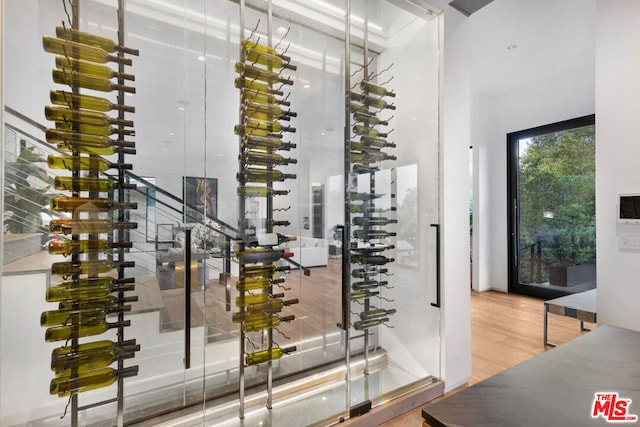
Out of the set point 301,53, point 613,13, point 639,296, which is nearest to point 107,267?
point 301,53

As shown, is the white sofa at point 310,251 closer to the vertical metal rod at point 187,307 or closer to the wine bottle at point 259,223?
the wine bottle at point 259,223

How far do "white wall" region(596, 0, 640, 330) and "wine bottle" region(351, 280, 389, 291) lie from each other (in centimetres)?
163

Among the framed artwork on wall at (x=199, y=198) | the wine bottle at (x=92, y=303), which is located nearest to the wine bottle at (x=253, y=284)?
the framed artwork on wall at (x=199, y=198)

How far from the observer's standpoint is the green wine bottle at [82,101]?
55.9 inches

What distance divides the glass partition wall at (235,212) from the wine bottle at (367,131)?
0.09m

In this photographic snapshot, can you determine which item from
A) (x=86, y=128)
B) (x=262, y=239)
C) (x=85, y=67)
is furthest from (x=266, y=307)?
(x=85, y=67)

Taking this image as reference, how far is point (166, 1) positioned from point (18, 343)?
75.7 inches

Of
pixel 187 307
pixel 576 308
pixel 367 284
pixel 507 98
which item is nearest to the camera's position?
pixel 187 307

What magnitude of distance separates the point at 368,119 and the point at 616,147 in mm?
1792

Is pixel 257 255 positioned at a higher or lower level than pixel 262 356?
higher

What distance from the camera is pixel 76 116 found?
144cm

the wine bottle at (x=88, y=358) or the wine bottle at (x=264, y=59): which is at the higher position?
the wine bottle at (x=264, y=59)

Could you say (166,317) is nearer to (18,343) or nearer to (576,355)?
(18,343)

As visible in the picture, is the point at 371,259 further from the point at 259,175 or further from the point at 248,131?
the point at 248,131
